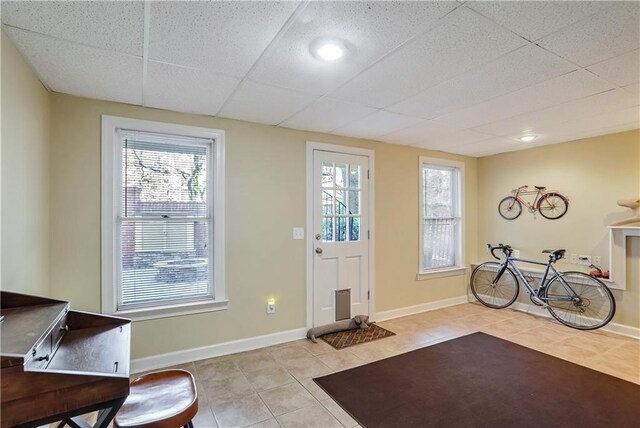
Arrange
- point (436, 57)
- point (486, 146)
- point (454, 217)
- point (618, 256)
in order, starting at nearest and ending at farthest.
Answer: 1. point (436, 57)
2. point (618, 256)
3. point (486, 146)
4. point (454, 217)

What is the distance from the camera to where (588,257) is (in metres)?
3.89

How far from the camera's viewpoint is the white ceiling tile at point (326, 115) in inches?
110

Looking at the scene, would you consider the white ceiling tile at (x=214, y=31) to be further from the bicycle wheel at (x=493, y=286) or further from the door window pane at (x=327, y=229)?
the bicycle wheel at (x=493, y=286)

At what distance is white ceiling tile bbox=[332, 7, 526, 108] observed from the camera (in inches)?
65.1

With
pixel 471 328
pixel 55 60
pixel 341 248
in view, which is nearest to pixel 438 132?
pixel 341 248

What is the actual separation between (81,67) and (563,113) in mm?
3941

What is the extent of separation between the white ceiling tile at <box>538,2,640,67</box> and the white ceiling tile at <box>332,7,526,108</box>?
0.22 m

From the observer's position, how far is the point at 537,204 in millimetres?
4387

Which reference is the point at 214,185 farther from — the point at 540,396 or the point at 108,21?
the point at 540,396

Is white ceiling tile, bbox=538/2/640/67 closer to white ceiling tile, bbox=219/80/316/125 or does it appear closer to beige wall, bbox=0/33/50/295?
white ceiling tile, bbox=219/80/316/125

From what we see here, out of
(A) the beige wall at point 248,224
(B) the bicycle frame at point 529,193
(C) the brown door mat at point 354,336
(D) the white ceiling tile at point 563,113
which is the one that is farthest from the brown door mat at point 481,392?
(D) the white ceiling tile at point 563,113

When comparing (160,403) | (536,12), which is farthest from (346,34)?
(160,403)

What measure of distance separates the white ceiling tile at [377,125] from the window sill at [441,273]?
6.84 ft

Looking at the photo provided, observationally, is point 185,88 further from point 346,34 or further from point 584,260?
point 584,260
